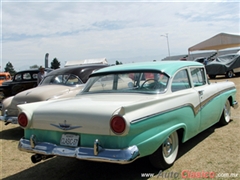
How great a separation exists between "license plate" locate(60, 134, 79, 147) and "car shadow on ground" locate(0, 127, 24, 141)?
10.5 ft

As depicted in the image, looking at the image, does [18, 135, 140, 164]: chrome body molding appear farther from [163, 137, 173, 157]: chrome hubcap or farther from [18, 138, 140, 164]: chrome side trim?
[163, 137, 173, 157]: chrome hubcap

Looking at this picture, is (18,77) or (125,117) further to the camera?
(18,77)

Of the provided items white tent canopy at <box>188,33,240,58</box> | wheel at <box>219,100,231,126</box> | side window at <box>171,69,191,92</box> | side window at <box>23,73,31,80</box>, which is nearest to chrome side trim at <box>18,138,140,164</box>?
side window at <box>171,69,191,92</box>

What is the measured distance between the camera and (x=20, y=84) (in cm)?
901

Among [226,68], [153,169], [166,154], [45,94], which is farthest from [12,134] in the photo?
[226,68]

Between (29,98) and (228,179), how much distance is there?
4.48m

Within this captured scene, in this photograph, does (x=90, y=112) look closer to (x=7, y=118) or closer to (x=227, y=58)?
(x=7, y=118)

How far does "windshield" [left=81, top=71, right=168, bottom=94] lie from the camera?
12.9 ft

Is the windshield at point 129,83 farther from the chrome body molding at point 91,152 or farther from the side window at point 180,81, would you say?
the chrome body molding at point 91,152

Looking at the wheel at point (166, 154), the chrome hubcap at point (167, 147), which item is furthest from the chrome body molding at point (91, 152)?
the chrome hubcap at point (167, 147)

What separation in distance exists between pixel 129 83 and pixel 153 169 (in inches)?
51.7

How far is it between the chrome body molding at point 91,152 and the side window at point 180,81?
4.58 ft

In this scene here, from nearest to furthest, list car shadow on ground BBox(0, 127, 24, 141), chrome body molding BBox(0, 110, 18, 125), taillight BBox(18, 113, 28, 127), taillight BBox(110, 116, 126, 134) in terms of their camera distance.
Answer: taillight BBox(110, 116, 126, 134)
taillight BBox(18, 113, 28, 127)
chrome body molding BBox(0, 110, 18, 125)
car shadow on ground BBox(0, 127, 24, 141)

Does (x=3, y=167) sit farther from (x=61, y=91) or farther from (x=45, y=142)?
(x=61, y=91)
